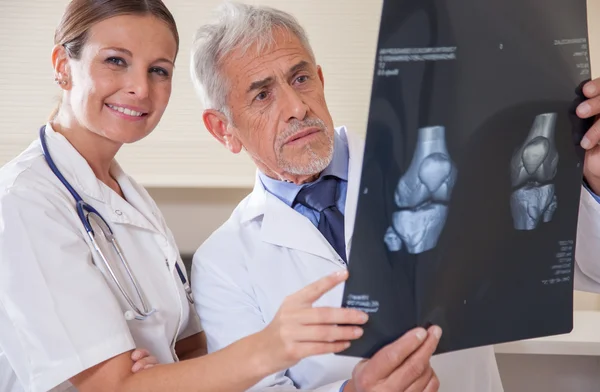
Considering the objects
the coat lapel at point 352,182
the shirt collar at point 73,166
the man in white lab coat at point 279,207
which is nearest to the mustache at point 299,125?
the man in white lab coat at point 279,207

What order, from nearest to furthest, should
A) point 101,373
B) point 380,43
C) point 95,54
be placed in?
point 380,43
point 101,373
point 95,54

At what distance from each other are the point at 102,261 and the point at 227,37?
49 centimetres

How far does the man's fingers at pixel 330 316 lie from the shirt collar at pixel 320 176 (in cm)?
57

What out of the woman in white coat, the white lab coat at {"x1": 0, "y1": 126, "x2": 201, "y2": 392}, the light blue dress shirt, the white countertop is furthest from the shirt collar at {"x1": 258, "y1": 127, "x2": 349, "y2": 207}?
the white countertop

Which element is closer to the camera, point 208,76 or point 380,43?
point 380,43

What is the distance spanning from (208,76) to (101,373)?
0.64 meters

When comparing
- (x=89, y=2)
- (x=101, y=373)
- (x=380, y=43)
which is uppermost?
(x=89, y=2)

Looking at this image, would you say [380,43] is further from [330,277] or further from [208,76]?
[208,76]

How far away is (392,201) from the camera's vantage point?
2.87 feet

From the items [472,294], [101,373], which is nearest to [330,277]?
[472,294]

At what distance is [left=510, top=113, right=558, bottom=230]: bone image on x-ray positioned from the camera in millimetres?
986

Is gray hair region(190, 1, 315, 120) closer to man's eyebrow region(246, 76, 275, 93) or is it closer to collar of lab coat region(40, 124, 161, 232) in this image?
man's eyebrow region(246, 76, 275, 93)

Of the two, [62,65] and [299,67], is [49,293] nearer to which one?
[62,65]

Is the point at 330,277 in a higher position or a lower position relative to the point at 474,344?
higher
